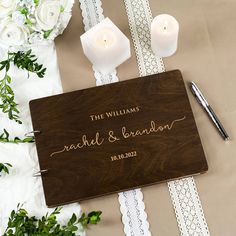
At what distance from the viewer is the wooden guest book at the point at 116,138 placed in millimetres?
756

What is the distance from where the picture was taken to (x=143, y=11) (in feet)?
2.92

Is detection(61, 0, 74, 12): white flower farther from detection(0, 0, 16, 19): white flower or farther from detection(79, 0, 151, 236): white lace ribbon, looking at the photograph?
detection(79, 0, 151, 236): white lace ribbon

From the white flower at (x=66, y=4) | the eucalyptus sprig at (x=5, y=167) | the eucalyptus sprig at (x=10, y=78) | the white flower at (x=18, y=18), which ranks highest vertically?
the white flower at (x=66, y=4)

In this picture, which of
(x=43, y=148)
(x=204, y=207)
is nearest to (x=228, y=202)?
(x=204, y=207)

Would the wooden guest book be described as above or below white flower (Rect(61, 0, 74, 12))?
below

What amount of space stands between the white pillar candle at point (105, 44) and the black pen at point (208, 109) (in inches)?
6.2

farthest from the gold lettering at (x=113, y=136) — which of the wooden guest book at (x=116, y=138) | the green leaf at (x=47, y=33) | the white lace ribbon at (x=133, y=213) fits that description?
the green leaf at (x=47, y=33)

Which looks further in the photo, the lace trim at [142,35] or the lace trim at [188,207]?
the lace trim at [142,35]

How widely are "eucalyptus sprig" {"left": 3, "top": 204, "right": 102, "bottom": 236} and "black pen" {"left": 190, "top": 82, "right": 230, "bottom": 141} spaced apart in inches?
11.2

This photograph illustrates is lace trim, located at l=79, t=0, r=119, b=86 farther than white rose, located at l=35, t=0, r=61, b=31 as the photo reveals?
Yes

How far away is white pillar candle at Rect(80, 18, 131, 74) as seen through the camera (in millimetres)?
793

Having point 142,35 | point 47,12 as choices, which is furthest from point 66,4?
point 142,35

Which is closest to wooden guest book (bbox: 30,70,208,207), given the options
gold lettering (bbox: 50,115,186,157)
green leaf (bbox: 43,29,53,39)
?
gold lettering (bbox: 50,115,186,157)

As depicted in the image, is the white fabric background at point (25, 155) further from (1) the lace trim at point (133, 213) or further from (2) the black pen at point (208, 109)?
(2) the black pen at point (208, 109)
